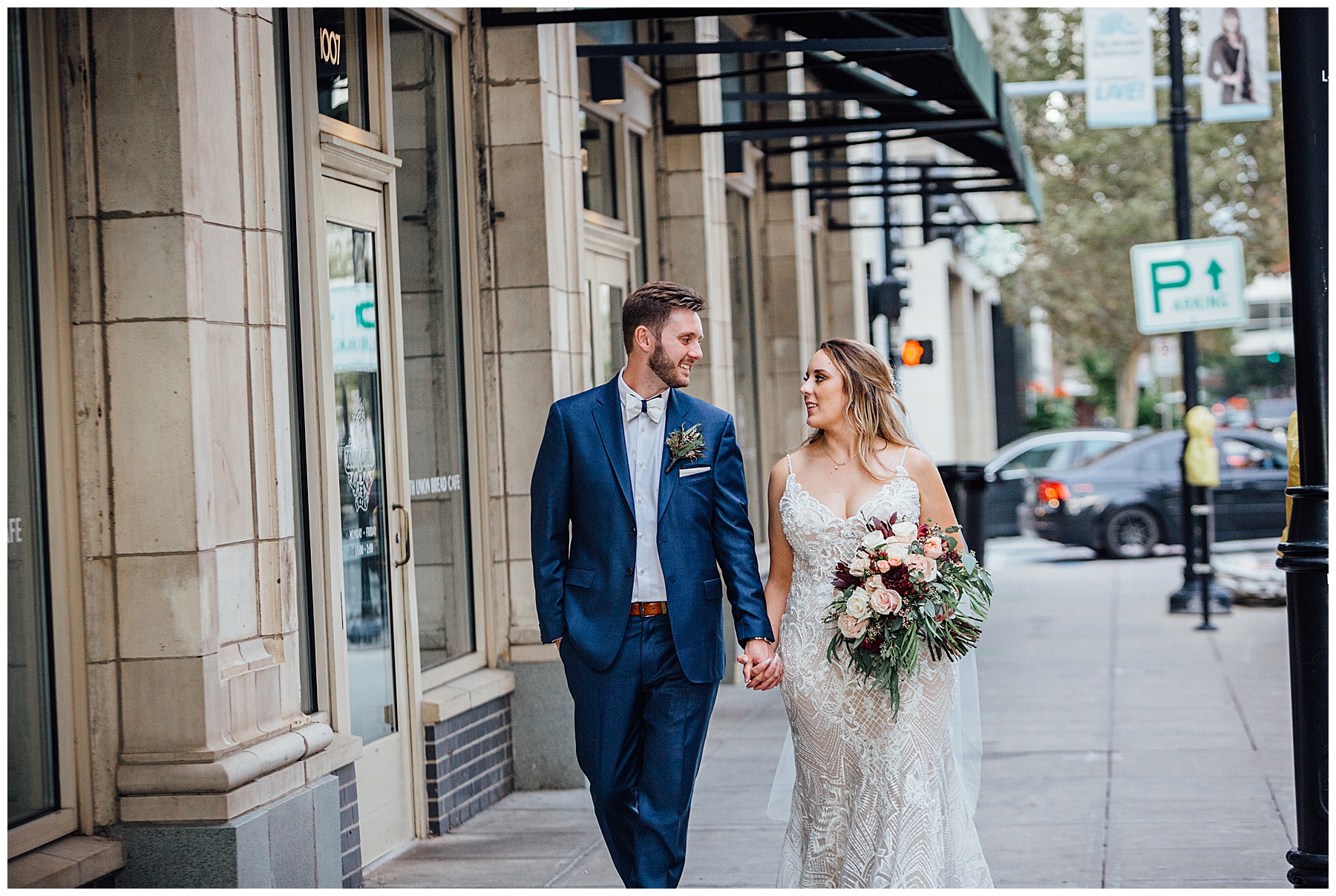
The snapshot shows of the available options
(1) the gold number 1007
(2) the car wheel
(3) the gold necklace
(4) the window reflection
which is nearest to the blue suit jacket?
(3) the gold necklace

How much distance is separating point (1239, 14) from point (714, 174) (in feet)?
26.1

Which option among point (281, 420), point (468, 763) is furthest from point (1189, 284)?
point (281, 420)

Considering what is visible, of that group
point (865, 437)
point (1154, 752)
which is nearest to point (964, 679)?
point (865, 437)

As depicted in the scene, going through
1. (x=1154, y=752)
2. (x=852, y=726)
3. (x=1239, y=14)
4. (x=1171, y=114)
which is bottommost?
(x=1154, y=752)

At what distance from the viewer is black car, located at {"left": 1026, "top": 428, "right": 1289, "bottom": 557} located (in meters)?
20.1

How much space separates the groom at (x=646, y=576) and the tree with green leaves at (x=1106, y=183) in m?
24.7

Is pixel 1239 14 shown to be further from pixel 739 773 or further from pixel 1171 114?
pixel 739 773

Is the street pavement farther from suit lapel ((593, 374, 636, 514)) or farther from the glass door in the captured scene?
suit lapel ((593, 374, 636, 514))

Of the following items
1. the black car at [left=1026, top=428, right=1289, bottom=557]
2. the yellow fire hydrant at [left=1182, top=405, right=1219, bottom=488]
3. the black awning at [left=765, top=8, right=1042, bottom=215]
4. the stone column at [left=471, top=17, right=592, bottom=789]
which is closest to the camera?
the stone column at [left=471, top=17, right=592, bottom=789]

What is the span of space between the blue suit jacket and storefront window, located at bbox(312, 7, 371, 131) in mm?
2208

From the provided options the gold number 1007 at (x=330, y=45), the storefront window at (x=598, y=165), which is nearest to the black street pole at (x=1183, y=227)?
the storefront window at (x=598, y=165)

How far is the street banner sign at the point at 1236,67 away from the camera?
53.4 feet

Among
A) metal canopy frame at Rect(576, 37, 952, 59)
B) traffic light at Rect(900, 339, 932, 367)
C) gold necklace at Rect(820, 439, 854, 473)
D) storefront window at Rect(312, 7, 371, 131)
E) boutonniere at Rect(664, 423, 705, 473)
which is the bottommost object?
gold necklace at Rect(820, 439, 854, 473)

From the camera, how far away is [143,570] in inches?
188
